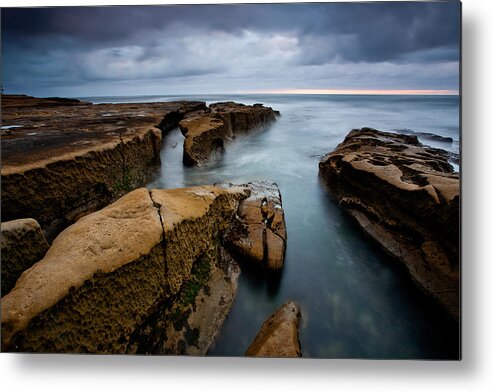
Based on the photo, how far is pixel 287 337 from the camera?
1848 mm

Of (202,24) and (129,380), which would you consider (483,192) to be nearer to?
(202,24)

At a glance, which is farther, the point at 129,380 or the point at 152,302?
the point at 129,380

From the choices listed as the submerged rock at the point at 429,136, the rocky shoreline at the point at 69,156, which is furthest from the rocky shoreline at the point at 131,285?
the submerged rock at the point at 429,136

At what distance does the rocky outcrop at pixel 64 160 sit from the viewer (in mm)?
2174

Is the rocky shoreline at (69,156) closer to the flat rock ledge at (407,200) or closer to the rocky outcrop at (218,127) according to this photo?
the rocky outcrop at (218,127)

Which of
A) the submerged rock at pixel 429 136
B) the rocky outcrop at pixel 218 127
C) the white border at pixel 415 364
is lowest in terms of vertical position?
the white border at pixel 415 364

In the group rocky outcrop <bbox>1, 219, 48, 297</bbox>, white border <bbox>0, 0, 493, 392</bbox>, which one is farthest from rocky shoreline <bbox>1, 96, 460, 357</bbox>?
white border <bbox>0, 0, 493, 392</bbox>

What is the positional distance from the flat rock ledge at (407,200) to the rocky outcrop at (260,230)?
26.4 inches

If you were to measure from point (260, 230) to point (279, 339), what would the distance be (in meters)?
0.84

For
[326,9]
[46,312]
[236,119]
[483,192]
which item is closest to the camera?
→ [46,312]

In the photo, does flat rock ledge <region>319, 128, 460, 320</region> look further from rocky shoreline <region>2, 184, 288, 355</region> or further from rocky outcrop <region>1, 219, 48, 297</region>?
rocky outcrop <region>1, 219, 48, 297</region>

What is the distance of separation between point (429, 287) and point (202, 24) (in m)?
2.35

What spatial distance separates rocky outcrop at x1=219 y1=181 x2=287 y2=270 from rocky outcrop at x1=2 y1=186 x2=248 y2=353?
177 millimetres

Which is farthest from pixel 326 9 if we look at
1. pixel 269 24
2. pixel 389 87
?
pixel 389 87
